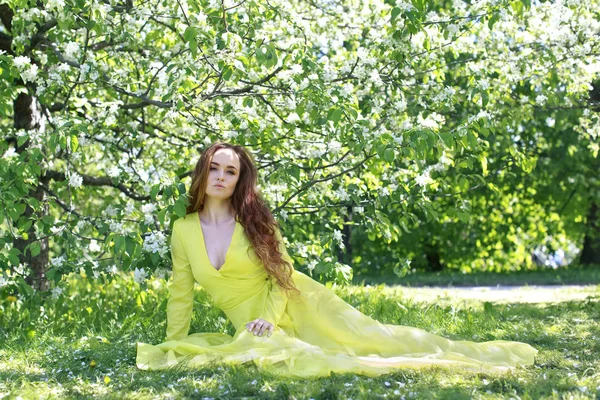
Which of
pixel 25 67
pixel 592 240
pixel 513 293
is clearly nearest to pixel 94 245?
pixel 25 67

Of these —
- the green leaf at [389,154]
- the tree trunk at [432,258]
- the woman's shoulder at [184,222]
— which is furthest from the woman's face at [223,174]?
the tree trunk at [432,258]

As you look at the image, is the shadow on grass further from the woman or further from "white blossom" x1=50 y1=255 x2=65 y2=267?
"white blossom" x1=50 y1=255 x2=65 y2=267

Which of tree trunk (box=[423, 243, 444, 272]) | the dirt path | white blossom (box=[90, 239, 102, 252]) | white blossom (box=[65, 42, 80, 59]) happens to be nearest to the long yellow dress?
white blossom (box=[90, 239, 102, 252])

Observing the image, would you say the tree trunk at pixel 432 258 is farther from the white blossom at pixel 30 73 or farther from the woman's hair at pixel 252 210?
the white blossom at pixel 30 73

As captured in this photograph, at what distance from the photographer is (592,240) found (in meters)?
13.0

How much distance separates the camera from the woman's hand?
394 cm

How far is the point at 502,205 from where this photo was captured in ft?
40.8

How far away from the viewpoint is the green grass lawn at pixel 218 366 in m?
3.23

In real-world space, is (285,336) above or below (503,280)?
above

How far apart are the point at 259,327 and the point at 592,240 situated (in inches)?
407

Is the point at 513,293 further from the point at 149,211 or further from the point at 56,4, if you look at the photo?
the point at 56,4

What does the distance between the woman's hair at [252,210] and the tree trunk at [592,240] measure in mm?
9550

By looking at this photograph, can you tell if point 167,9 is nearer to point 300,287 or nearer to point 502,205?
point 300,287

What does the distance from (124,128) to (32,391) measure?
2.72m
